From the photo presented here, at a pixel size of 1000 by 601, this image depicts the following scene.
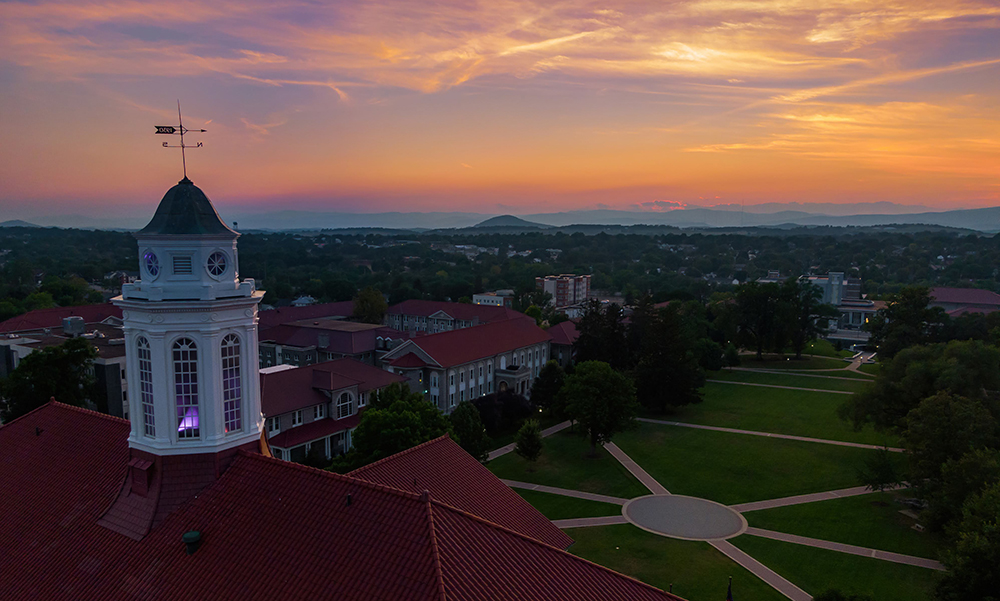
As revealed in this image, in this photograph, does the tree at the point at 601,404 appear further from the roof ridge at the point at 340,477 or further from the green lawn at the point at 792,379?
the roof ridge at the point at 340,477

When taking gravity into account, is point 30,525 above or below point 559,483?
above

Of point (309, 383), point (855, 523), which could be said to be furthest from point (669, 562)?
point (309, 383)

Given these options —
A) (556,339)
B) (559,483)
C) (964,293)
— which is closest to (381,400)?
(559,483)

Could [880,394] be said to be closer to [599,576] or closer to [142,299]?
[599,576]

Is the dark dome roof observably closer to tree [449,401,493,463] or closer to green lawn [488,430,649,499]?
tree [449,401,493,463]

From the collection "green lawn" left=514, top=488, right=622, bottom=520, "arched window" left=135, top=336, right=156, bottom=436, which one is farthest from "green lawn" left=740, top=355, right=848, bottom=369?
"arched window" left=135, top=336, right=156, bottom=436

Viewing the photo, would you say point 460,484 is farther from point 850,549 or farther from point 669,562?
point 850,549
